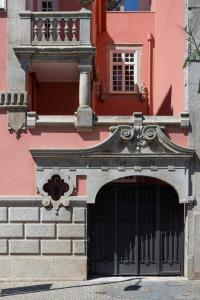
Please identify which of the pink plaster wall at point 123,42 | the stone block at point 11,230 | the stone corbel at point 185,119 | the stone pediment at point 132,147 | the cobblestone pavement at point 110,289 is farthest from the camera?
the pink plaster wall at point 123,42

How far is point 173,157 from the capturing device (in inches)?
626

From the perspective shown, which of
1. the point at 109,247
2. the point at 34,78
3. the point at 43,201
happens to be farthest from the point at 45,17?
the point at 109,247

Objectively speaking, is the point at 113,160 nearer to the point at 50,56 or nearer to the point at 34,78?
the point at 50,56

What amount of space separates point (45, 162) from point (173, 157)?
363 centimetres

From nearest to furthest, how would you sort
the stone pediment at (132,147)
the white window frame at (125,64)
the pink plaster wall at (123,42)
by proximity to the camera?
the stone pediment at (132,147)
the pink plaster wall at (123,42)
the white window frame at (125,64)

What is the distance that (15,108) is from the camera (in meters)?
16.1

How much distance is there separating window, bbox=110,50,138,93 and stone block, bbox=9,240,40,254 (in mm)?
10863

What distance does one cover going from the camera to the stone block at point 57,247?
15.9 m

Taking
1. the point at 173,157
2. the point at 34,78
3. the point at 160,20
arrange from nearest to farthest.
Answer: the point at 173,157 < the point at 34,78 < the point at 160,20

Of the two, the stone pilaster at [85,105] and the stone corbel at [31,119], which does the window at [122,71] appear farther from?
the stone corbel at [31,119]

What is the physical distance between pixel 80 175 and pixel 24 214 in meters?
1.94

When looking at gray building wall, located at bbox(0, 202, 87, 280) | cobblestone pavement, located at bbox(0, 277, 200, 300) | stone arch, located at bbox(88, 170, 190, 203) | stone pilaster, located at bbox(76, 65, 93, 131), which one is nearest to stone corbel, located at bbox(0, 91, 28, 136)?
stone pilaster, located at bbox(76, 65, 93, 131)

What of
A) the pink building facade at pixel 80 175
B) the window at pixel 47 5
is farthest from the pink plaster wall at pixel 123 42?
the pink building facade at pixel 80 175

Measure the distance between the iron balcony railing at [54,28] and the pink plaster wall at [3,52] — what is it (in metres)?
0.52
